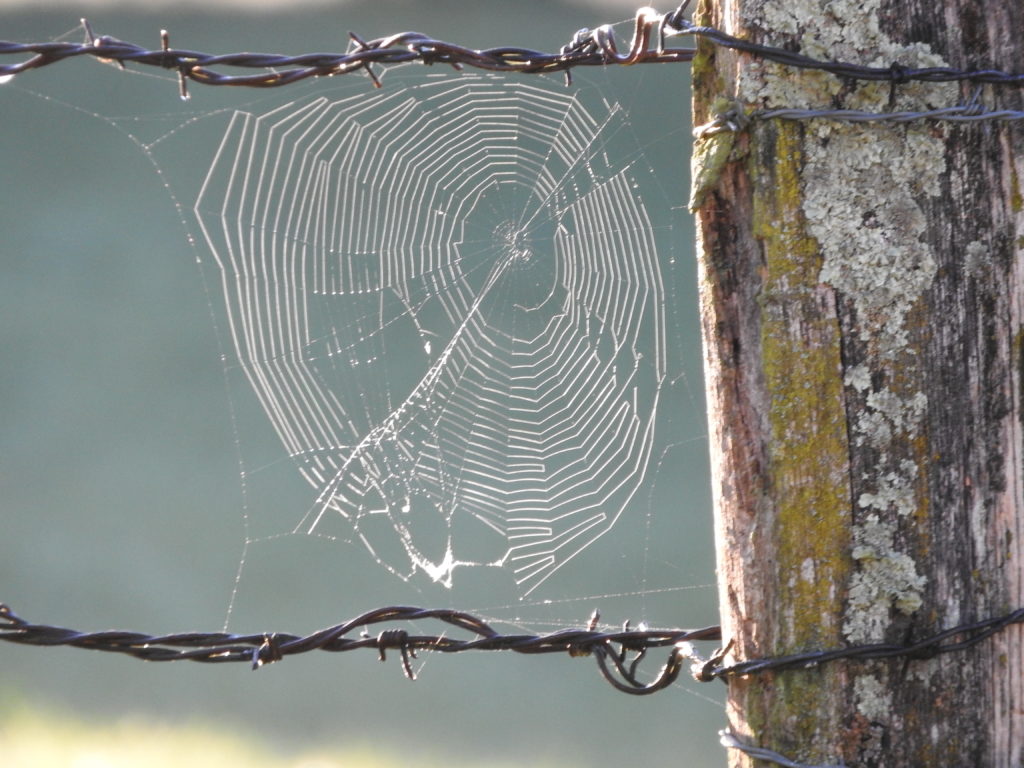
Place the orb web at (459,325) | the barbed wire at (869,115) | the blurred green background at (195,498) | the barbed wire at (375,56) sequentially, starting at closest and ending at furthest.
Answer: the barbed wire at (869,115) → the barbed wire at (375,56) → the orb web at (459,325) → the blurred green background at (195,498)

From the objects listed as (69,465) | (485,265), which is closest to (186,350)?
(69,465)

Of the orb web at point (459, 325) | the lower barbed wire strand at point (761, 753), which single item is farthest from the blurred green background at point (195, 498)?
the lower barbed wire strand at point (761, 753)

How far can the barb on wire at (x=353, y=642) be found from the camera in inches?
58.7

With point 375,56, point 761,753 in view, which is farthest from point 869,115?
point 761,753

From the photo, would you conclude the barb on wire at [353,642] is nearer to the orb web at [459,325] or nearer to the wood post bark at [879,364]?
the wood post bark at [879,364]

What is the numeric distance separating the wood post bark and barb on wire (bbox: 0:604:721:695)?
0.24 metres

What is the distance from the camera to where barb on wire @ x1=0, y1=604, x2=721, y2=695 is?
1490 mm

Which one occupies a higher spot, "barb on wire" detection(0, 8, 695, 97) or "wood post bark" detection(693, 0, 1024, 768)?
"barb on wire" detection(0, 8, 695, 97)

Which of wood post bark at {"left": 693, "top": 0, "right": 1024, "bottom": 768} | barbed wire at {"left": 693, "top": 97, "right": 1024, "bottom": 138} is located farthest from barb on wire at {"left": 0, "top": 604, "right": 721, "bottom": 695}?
barbed wire at {"left": 693, "top": 97, "right": 1024, "bottom": 138}

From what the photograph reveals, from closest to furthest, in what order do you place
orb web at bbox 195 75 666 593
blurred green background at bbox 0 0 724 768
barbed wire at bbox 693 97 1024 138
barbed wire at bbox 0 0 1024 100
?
barbed wire at bbox 693 97 1024 138 → barbed wire at bbox 0 0 1024 100 → orb web at bbox 195 75 666 593 → blurred green background at bbox 0 0 724 768

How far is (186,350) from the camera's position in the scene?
5031mm

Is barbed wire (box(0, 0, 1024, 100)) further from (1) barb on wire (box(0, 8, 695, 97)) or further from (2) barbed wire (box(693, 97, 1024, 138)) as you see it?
(2) barbed wire (box(693, 97, 1024, 138))

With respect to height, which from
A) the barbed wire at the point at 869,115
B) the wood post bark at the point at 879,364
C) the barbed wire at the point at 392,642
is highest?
the barbed wire at the point at 869,115

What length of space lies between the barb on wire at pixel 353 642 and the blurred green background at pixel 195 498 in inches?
115
